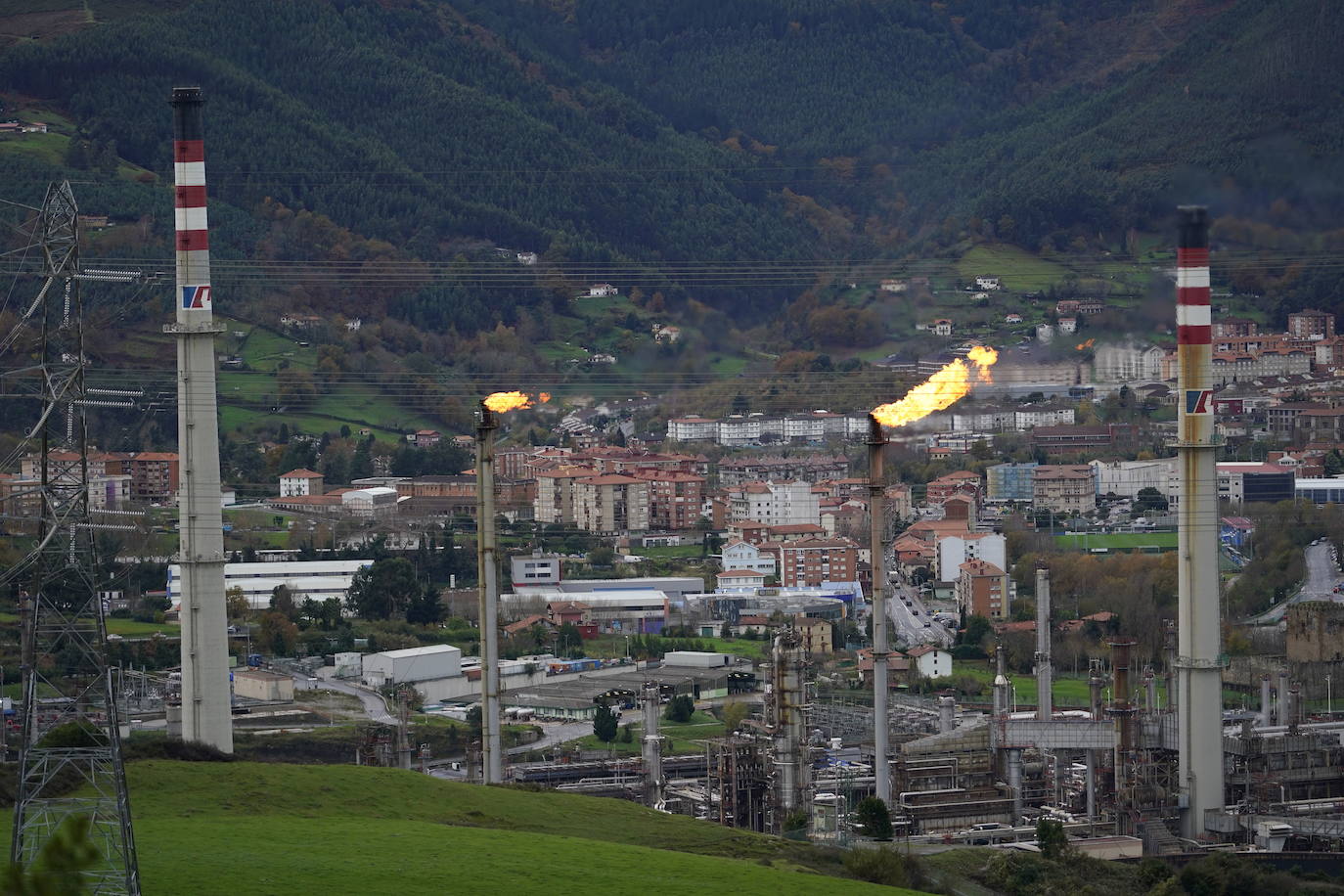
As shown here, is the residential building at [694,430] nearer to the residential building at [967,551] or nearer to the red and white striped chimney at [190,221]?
the residential building at [967,551]

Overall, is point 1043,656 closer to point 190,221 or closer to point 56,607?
point 190,221

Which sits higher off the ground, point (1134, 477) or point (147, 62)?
point (147, 62)

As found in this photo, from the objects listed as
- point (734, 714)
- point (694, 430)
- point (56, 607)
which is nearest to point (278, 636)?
point (734, 714)

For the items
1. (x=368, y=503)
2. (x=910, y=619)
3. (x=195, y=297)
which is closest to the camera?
(x=195, y=297)

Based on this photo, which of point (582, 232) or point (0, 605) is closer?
point (0, 605)

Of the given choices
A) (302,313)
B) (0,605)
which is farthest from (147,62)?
(0,605)

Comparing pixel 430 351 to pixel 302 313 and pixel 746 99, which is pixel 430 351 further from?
pixel 746 99
